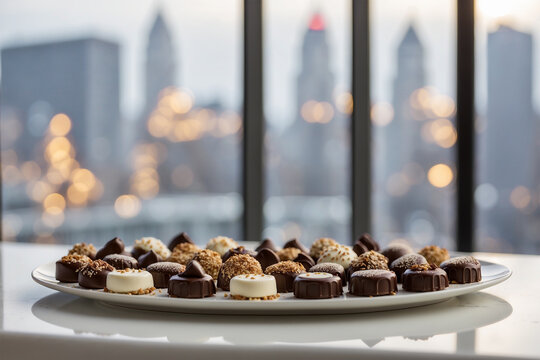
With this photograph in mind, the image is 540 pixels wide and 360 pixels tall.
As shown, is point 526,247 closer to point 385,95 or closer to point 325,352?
point 385,95

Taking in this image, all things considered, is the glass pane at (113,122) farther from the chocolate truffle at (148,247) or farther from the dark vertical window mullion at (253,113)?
the chocolate truffle at (148,247)

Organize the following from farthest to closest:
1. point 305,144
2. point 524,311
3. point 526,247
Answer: point 305,144 → point 526,247 → point 524,311

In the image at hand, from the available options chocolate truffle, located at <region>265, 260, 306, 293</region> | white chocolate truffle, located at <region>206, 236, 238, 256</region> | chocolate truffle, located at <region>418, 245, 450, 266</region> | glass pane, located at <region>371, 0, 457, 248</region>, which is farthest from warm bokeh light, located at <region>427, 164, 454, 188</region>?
chocolate truffle, located at <region>265, 260, 306, 293</region>

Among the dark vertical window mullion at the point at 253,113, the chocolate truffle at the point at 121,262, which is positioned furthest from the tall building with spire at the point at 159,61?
the chocolate truffle at the point at 121,262

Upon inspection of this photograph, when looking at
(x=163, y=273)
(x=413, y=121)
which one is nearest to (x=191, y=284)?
(x=163, y=273)

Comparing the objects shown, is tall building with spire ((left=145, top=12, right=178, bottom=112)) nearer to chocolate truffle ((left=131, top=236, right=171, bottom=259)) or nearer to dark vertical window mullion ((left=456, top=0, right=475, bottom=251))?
dark vertical window mullion ((left=456, top=0, right=475, bottom=251))

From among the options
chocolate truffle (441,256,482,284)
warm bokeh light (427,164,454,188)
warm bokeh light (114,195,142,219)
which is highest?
warm bokeh light (427,164,454,188)

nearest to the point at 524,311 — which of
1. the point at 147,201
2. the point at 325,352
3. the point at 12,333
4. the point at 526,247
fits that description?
the point at 325,352
